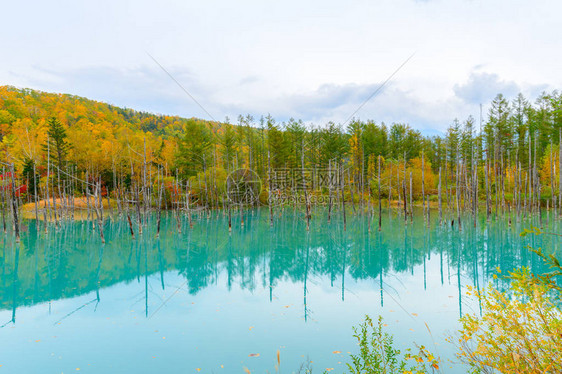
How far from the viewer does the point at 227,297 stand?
988cm

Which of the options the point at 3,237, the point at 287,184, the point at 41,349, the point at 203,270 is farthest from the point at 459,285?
the point at 287,184

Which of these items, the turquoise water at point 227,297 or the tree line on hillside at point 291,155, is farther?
the tree line on hillside at point 291,155

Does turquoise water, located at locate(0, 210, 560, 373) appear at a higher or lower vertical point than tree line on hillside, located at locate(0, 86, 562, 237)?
lower

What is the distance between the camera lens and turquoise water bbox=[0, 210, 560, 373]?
6.27 meters

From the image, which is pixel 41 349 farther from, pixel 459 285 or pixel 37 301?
pixel 459 285

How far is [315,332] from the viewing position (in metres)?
7.16

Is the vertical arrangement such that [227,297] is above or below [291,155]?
below

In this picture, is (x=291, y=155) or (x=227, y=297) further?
(x=291, y=155)

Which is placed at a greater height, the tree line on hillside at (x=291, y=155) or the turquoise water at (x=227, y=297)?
the tree line on hillside at (x=291, y=155)

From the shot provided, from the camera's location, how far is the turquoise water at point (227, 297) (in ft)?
20.6

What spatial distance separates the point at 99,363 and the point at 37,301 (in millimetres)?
5289

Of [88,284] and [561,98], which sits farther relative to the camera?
[561,98]

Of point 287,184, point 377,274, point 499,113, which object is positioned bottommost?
point 377,274

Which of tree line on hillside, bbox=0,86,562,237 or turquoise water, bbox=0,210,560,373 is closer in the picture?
turquoise water, bbox=0,210,560,373
